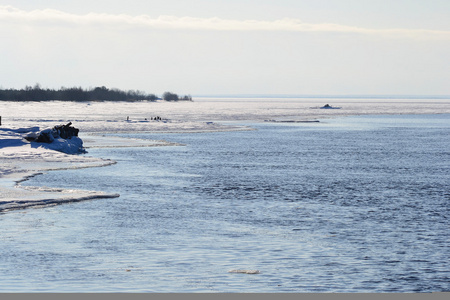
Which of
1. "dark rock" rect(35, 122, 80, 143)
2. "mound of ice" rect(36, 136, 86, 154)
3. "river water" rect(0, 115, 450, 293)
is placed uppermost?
"dark rock" rect(35, 122, 80, 143)

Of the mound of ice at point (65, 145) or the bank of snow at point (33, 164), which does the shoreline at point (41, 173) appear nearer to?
the bank of snow at point (33, 164)

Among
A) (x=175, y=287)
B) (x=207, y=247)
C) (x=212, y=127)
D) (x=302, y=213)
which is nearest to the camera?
(x=175, y=287)

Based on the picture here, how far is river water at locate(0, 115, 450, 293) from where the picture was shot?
42.5 feet

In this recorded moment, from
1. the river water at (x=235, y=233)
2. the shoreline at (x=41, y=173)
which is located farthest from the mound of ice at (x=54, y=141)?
the river water at (x=235, y=233)

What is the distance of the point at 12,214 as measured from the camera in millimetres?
19312

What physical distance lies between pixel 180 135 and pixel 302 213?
143ft

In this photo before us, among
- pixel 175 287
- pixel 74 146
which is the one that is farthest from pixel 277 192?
pixel 74 146

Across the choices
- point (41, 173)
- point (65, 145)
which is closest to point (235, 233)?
point (41, 173)

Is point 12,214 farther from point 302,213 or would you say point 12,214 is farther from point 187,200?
point 302,213

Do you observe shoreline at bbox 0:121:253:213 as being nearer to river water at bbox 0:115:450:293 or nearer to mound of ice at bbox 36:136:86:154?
mound of ice at bbox 36:136:86:154

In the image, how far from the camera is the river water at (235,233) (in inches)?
510

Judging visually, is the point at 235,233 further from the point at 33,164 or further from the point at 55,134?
the point at 55,134

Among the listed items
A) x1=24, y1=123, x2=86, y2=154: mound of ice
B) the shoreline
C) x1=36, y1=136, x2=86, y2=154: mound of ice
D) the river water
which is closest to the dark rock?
x1=24, y1=123, x2=86, y2=154: mound of ice

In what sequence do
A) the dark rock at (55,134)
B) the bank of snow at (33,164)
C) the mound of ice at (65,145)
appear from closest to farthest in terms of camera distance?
the bank of snow at (33,164) → the mound of ice at (65,145) → the dark rock at (55,134)
